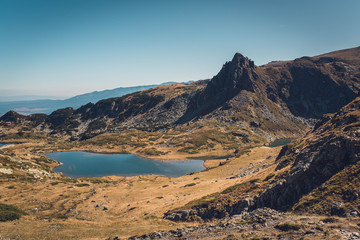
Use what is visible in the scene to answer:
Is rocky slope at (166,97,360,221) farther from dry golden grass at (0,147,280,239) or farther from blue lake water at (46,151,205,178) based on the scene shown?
blue lake water at (46,151,205,178)

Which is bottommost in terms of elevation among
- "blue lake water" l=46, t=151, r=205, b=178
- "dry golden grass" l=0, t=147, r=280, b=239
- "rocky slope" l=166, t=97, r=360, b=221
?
"blue lake water" l=46, t=151, r=205, b=178

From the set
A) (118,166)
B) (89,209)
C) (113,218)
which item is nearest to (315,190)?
(113,218)

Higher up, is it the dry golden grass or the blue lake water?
the dry golden grass

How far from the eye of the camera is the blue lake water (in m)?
139

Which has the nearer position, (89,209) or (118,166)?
(89,209)

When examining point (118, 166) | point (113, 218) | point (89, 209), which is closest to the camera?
point (113, 218)

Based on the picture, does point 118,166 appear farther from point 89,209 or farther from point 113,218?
point 113,218

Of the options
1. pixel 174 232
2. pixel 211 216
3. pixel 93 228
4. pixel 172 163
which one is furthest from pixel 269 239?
pixel 172 163

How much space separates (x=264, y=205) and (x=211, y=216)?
10.5 metres

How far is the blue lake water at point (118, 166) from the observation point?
139 m

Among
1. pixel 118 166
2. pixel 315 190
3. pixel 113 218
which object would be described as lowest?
pixel 118 166

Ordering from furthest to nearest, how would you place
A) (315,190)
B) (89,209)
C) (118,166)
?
(118,166) → (89,209) → (315,190)

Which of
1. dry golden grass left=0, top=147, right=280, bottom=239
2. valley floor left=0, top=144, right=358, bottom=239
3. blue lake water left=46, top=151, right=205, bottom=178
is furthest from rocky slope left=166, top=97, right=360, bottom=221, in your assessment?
blue lake water left=46, top=151, right=205, bottom=178

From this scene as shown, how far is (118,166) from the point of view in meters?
156
